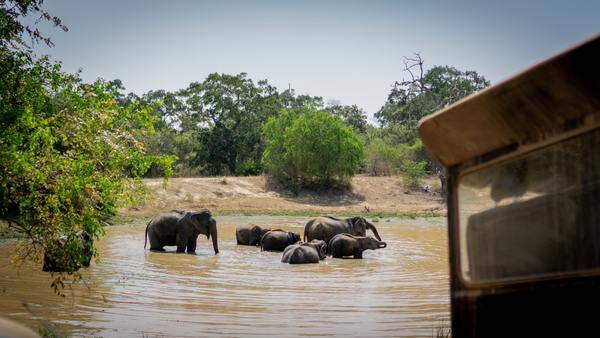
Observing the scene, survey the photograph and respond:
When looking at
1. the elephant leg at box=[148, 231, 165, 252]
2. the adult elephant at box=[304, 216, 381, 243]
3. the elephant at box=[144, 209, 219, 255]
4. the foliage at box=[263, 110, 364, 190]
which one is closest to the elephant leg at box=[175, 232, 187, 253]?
the elephant at box=[144, 209, 219, 255]

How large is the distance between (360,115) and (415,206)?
47.3 metres

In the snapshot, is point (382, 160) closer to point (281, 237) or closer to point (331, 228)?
point (331, 228)

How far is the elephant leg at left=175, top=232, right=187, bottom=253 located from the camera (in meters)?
20.6

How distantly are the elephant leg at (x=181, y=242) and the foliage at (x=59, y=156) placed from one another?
Answer: 384 inches

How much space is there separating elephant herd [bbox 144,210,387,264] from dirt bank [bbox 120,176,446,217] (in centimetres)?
1622

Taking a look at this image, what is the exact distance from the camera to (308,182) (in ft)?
166

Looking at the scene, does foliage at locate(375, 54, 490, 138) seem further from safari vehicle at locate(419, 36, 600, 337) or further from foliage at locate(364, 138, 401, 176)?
safari vehicle at locate(419, 36, 600, 337)

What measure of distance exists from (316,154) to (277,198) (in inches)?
197

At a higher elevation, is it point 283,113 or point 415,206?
point 283,113

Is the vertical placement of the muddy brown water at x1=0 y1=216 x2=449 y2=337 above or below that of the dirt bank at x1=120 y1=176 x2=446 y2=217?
below

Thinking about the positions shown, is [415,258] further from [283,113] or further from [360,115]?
[360,115]

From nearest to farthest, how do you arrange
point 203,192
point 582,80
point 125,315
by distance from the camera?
point 582,80 < point 125,315 < point 203,192

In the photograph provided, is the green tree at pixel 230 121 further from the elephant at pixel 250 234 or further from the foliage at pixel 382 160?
the elephant at pixel 250 234

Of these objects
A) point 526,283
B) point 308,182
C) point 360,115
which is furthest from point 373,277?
point 360,115
